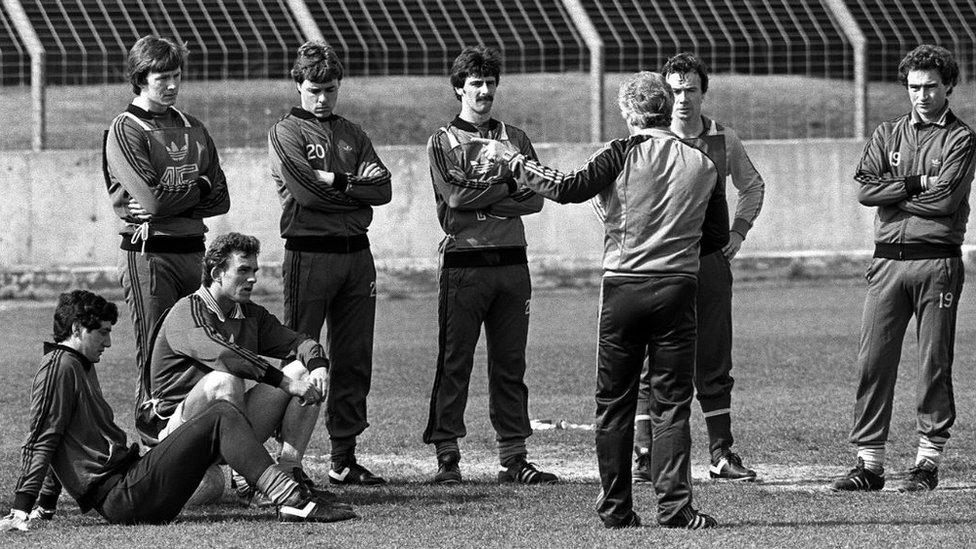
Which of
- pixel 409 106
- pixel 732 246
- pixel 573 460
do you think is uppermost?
pixel 409 106

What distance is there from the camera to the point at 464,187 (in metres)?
8.47

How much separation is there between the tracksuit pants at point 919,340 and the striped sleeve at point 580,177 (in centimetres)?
210

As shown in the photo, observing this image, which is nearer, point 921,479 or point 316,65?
point 921,479

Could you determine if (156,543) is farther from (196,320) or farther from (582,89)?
(582,89)

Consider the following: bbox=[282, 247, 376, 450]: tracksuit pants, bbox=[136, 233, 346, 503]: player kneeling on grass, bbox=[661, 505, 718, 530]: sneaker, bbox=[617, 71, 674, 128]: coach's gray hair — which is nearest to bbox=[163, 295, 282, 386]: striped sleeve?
bbox=[136, 233, 346, 503]: player kneeling on grass

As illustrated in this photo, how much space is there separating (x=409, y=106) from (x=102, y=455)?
12893mm

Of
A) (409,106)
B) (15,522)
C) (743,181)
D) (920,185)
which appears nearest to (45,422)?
(15,522)

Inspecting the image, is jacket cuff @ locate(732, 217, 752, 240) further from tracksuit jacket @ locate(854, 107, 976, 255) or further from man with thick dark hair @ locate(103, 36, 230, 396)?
man with thick dark hair @ locate(103, 36, 230, 396)

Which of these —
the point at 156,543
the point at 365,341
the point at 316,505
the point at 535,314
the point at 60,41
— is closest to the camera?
the point at 156,543

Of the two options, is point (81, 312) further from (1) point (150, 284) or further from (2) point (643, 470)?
(2) point (643, 470)

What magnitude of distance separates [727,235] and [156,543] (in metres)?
2.73

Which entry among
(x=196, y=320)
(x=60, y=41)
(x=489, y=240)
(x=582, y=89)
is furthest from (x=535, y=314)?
(x=196, y=320)

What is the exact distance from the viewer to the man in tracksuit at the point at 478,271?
8500 mm

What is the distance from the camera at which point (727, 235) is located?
7.04 meters
